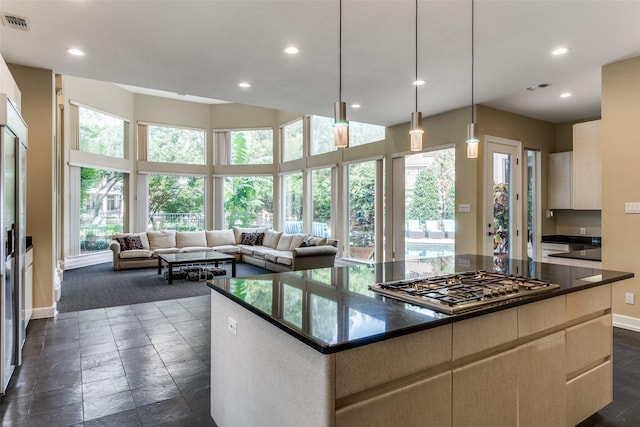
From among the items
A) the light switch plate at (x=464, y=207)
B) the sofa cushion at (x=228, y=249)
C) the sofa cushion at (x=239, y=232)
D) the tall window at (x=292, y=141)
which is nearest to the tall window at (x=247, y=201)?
the sofa cushion at (x=239, y=232)

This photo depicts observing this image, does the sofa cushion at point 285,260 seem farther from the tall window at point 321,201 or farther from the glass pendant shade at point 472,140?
the glass pendant shade at point 472,140

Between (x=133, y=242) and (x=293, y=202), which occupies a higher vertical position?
(x=293, y=202)

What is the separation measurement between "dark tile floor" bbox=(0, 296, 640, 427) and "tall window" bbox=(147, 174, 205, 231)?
228 inches

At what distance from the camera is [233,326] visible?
185cm

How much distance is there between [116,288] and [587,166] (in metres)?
7.12

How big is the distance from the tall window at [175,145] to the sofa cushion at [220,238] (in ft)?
7.67

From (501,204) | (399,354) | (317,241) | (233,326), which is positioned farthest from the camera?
(317,241)

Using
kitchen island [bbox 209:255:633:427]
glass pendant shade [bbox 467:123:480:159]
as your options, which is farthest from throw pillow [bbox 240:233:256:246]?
glass pendant shade [bbox 467:123:480:159]

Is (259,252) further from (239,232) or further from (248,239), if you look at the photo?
(239,232)

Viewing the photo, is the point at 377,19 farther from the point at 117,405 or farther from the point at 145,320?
the point at 145,320

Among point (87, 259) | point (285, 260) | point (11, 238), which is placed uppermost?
point (11, 238)

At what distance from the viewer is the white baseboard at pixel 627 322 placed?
3.74m

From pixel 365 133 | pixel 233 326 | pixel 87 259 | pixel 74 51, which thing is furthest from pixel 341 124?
pixel 87 259

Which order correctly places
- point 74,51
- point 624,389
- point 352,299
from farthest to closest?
point 74,51
point 624,389
point 352,299
